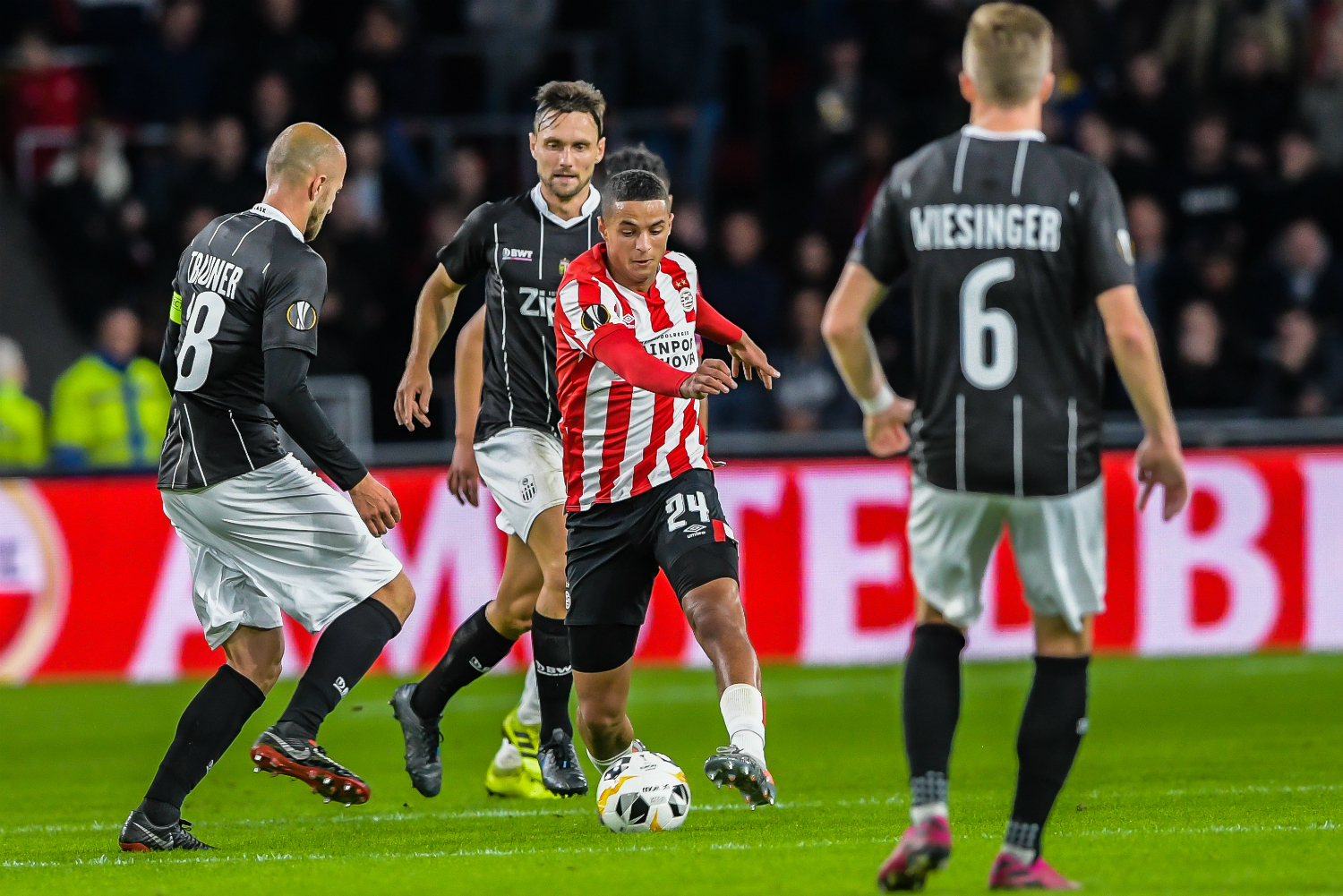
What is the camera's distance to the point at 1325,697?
10.6 meters

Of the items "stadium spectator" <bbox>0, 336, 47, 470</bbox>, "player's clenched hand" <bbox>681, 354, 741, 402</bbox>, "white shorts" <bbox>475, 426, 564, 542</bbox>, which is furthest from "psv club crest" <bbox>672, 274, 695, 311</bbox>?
"stadium spectator" <bbox>0, 336, 47, 470</bbox>

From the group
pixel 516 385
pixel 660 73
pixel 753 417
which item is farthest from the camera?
pixel 660 73

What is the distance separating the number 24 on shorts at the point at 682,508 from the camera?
620 cm

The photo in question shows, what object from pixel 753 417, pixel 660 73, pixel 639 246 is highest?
pixel 660 73

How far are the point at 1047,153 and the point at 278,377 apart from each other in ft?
8.25

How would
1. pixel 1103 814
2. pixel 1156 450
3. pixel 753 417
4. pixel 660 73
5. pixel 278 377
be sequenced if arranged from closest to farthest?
pixel 1156 450 → pixel 278 377 → pixel 1103 814 → pixel 753 417 → pixel 660 73

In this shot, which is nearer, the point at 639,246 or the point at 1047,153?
the point at 1047,153

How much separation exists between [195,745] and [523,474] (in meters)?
1.75

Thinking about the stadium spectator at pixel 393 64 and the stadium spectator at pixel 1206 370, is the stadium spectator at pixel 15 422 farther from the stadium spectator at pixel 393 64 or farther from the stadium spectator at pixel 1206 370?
the stadium spectator at pixel 1206 370

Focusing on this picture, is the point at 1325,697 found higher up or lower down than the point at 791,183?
lower down

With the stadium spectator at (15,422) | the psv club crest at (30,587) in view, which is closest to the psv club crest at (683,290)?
the psv club crest at (30,587)

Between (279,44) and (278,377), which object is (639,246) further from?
(279,44)

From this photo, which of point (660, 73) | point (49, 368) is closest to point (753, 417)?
point (660, 73)

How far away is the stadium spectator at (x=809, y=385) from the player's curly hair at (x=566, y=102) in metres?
6.60
